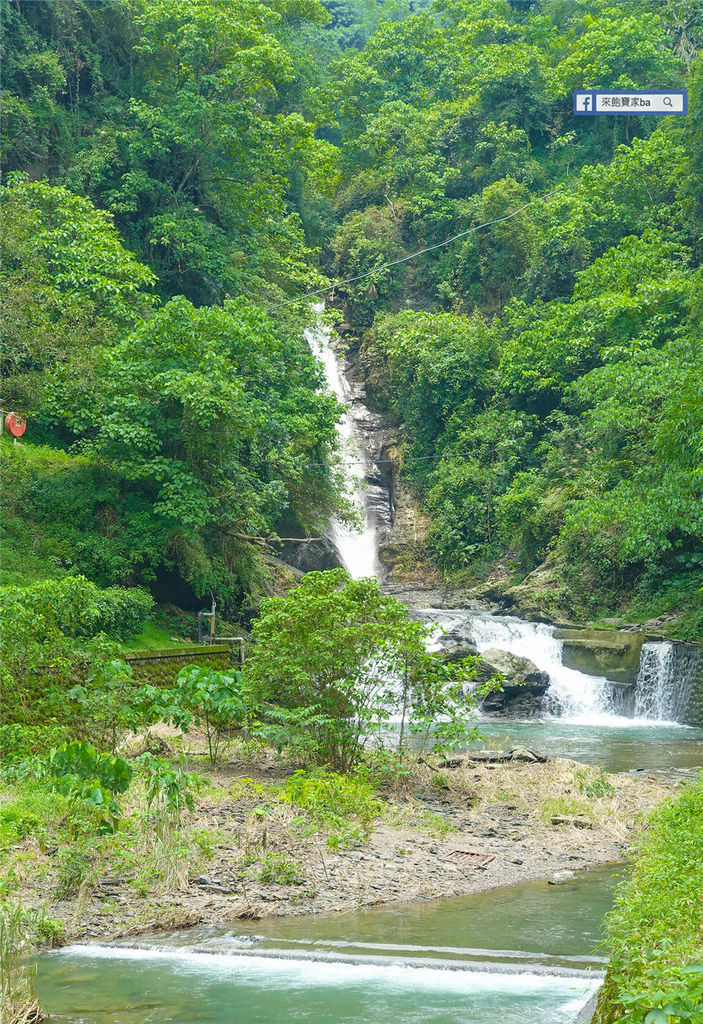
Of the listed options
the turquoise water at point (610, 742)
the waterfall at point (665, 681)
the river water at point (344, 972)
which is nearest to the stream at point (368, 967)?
the river water at point (344, 972)

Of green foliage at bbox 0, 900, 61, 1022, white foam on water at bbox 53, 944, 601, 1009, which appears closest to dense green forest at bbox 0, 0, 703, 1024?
green foliage at bbox 0, 900, 61, 1022

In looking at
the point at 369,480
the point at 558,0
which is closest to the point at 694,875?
the point at 369,480

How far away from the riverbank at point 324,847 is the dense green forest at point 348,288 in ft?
20.5

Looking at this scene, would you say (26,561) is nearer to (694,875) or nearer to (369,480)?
(694,875)

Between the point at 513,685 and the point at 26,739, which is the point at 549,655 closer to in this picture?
the point at 513,685

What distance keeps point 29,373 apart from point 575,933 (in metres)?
11.8

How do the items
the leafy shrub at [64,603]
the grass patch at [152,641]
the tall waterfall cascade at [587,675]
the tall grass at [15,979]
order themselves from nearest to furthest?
→ the tall grass at [15,979] < the leafy shrub at [64,603] < the grass patch at [152,641] < the tall waterfall cascade at [587,675]

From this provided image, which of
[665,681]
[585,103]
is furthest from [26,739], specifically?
[585,103]

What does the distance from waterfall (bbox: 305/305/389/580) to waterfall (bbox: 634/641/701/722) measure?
1183cm

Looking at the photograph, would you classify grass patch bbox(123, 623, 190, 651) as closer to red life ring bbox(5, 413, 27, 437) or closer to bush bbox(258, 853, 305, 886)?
red life ring bbox(5, 413, 27, 437)

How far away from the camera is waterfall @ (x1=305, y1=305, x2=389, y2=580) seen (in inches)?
1211

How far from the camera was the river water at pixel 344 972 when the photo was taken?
16.0 ft

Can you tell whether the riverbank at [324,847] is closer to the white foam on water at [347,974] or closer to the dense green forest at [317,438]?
the dense green forest at [317,438]

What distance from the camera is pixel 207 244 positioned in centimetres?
2309
